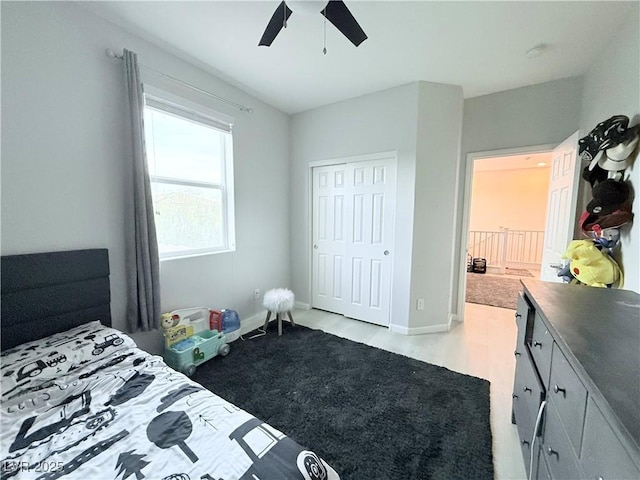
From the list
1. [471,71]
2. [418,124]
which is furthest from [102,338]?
[471,71]

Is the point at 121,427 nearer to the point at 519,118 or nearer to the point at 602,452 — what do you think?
the point at 602,452

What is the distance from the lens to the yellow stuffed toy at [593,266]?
1619 millimetres

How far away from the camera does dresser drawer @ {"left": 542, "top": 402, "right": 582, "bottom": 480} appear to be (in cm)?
79

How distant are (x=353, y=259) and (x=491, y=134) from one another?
2188 mm

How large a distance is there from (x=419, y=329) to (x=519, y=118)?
Result: 260 cm

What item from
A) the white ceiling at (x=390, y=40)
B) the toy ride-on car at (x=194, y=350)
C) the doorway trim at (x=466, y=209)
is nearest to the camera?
the white ceiling at (x=390, y=40)

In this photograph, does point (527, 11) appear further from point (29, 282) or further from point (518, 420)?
point (29, 282)

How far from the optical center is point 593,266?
167cm

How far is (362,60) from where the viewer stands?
7.67ft

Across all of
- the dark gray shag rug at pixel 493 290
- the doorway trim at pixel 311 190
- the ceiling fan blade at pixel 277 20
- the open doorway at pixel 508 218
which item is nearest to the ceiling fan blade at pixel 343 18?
the ceiling fan blade at pixel 277 20

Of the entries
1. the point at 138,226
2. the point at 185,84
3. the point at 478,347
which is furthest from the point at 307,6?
the point at 478,347

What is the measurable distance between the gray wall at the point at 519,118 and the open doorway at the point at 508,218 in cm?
316

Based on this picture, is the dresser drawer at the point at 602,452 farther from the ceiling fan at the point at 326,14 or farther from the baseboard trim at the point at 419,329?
the baseboard trim at the point at 419,329

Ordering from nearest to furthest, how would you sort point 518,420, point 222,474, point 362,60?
point 222,474
point 518,420
point 362,60
